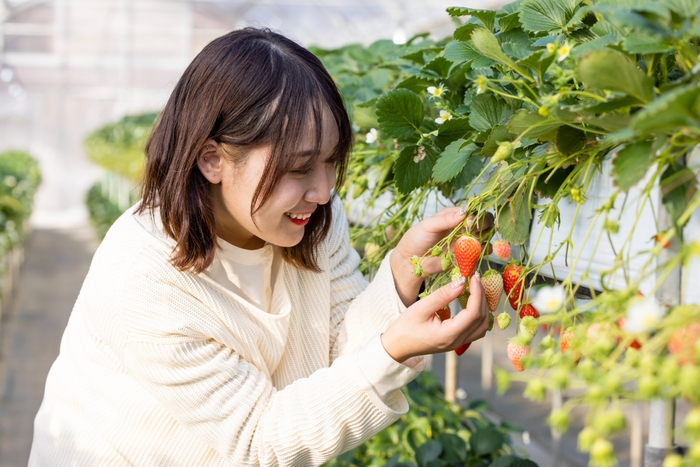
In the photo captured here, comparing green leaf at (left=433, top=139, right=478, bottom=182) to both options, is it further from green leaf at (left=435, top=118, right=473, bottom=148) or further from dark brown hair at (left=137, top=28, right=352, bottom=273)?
dark brown hair at (left=137, top=28, right=352, bottom=273)

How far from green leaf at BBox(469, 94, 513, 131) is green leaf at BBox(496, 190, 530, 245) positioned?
10 cm

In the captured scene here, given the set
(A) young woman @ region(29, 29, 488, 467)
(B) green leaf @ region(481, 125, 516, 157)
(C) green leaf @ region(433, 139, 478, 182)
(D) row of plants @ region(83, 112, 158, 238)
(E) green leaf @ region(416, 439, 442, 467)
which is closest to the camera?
(B) green leaf @ region(481, 125, 516, 157)

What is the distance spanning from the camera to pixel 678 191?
1.89 feet

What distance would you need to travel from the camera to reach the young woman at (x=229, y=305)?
39.3 inches

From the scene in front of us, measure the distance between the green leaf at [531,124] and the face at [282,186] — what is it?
355mm

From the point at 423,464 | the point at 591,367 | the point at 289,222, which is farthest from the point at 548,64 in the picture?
the point at 423,464

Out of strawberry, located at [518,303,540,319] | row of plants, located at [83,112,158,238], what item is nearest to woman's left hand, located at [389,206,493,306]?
strawberry, located at [518,303,540,319]

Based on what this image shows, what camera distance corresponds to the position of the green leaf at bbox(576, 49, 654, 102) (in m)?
0.55

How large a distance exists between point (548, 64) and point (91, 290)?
2.44 ft

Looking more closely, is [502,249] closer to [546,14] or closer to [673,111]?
[546,14]

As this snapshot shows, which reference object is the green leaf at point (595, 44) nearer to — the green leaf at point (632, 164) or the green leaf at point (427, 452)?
the green leaf at point (632, 164)

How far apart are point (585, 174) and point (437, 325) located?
0.91 feet

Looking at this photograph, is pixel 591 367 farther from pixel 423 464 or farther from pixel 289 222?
pixel 423 464

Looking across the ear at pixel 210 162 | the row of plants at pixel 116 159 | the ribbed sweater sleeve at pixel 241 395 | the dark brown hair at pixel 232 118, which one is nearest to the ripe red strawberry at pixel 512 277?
the ribbed sweater sleeve at pixel 241 395
